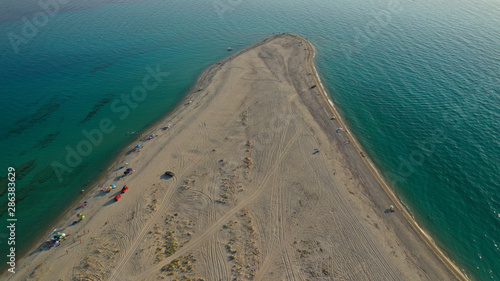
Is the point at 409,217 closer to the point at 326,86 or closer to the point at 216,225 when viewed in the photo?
the point at 216,225

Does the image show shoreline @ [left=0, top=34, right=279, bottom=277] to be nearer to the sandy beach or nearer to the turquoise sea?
the sandy beach

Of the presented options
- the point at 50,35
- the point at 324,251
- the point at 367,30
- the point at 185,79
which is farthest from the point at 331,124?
the point at 50,35

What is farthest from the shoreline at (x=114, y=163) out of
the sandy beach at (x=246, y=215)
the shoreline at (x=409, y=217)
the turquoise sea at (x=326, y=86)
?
the shoreline at (x=409, y=217)

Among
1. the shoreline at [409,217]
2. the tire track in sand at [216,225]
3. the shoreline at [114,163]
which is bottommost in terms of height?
the shoreline at [409,217]

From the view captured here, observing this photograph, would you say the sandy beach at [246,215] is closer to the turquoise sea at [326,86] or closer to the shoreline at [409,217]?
the shoreline at [409,217]

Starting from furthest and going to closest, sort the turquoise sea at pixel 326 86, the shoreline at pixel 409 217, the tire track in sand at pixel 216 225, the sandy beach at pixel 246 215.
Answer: the turquoise sea at pixel 326 86 → the shoreline at pixel 409 217 → the sandy beach at pixel 246 215 → the tire track in sand at pixel 216 225

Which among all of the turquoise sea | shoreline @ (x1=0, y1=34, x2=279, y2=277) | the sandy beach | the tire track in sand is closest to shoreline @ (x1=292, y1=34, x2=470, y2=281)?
the sandy beach
